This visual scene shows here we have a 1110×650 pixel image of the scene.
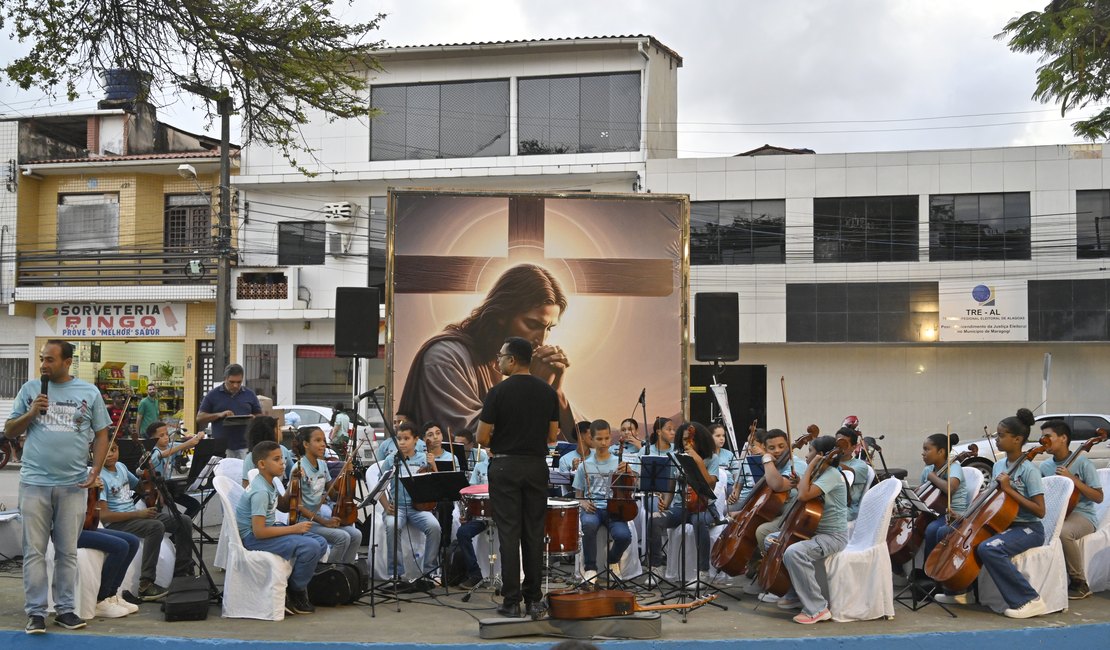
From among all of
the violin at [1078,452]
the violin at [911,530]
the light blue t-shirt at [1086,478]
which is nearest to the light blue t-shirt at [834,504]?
the violin at [911,530]

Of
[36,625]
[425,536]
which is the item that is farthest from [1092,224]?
[36,625]

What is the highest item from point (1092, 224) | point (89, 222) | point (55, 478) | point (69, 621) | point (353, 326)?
Answer: point (89, 222)

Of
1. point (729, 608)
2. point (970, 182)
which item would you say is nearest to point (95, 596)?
point (729, 608)

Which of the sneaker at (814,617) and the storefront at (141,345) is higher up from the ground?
the storefront at (141,345)

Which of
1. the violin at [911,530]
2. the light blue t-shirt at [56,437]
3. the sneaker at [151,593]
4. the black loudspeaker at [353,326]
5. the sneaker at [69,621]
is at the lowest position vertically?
the sneaker at [151,593]

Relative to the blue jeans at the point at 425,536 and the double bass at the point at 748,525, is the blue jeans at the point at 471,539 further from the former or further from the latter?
the double bass at the point at 748,525

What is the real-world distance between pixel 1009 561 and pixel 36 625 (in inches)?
260

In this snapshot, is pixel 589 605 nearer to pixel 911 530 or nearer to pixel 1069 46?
pixel 911 530

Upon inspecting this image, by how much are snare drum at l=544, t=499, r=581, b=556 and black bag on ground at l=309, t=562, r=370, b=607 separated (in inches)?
61.3

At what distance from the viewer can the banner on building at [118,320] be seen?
25.7 metres

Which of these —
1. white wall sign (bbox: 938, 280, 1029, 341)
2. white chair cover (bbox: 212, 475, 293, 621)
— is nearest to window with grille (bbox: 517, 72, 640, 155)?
white wall sign (bbox: 938, 280, 1029, 341)

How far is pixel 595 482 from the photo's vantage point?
912cm

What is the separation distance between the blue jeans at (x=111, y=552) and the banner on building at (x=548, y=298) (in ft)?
20.9

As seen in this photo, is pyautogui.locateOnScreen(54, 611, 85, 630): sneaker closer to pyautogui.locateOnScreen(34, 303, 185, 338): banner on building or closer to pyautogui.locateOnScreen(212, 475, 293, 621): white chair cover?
pyautogui.locateOnScreen(212, 475, 293, 621): white chair cover
